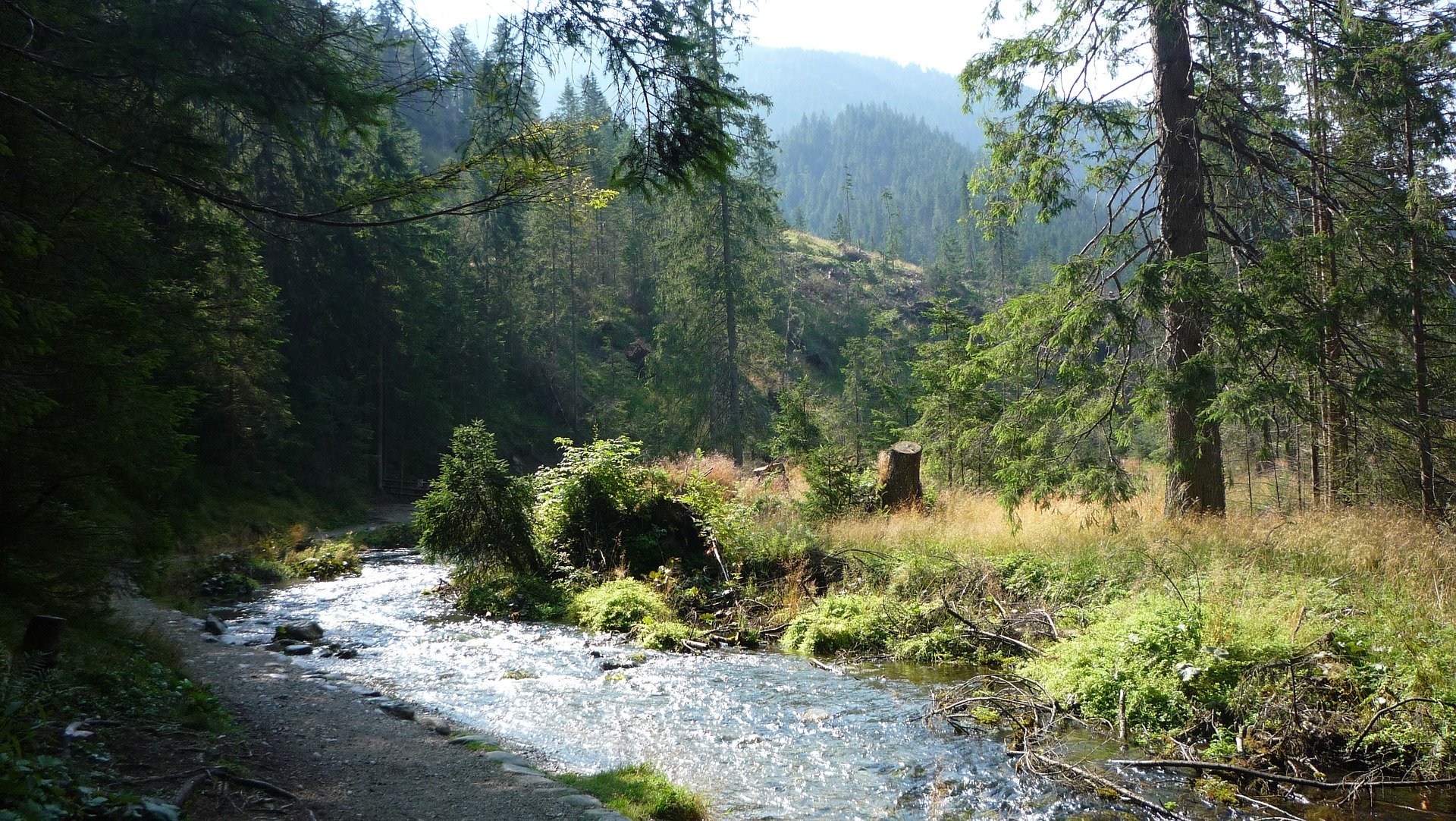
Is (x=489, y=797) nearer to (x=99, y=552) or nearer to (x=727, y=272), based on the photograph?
(x=99, y=552)

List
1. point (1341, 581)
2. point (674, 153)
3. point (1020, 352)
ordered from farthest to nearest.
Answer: point (1020, 352), point (1341, 581), point (674, 153)

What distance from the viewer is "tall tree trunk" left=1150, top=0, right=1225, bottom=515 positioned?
1005 centimetres

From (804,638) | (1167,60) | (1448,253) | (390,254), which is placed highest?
(390,254)

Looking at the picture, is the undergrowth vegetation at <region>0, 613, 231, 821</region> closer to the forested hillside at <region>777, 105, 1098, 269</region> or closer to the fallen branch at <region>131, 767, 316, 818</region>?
the fallen branch at <region>131, 767, 316, 818</region>

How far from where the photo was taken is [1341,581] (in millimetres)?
7332

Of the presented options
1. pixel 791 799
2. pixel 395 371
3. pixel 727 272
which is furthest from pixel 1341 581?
pixel 395 371

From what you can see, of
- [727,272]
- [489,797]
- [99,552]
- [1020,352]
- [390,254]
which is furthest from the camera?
[390,254]

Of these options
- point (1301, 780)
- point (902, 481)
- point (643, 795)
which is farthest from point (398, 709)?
point (902, 481)

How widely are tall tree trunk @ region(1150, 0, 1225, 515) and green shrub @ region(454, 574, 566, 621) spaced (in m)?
8.47

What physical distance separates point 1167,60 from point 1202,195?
1860mm

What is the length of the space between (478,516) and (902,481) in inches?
285

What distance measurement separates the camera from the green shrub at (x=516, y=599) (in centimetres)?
1157

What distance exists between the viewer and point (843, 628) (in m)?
9.38

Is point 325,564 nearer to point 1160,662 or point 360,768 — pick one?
point 360,768
